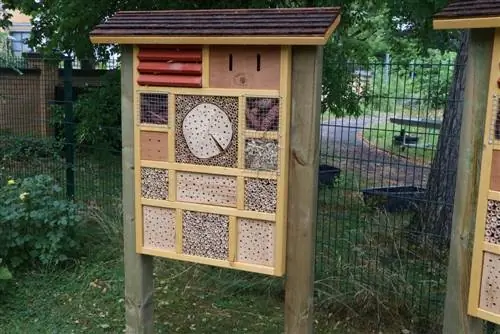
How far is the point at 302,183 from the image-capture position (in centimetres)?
297

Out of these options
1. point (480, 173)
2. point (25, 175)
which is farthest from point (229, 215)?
point (25, 175)

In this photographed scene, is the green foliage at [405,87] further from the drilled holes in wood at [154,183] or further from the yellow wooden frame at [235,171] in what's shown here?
the drilled holes in wood at [154,183]

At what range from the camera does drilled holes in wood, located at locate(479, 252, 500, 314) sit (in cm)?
249

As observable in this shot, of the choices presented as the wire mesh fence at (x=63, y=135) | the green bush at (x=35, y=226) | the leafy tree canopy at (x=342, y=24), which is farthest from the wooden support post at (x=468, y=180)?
the wire mesh fence at (x=63, y=135)

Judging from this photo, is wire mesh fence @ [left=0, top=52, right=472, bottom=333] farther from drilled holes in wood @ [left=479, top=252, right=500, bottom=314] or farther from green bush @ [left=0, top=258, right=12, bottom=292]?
green bush @ [left=0, top=258, right=12, bottom=292]

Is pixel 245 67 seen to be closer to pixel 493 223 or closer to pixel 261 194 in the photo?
pixel 261 194

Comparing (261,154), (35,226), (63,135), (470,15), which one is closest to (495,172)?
(470,15)

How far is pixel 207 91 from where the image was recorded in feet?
9.89

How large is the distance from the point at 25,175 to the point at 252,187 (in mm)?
4390

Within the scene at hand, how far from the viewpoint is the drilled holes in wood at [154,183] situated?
10.5 feet

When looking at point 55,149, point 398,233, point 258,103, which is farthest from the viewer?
point 55,149

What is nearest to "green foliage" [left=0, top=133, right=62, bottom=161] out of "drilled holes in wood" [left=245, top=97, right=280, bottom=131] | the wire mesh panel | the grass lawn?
the grass lawn

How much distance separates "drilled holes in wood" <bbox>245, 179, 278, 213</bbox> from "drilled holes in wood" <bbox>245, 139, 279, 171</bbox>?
0.08m

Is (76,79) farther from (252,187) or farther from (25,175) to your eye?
(252,187)
